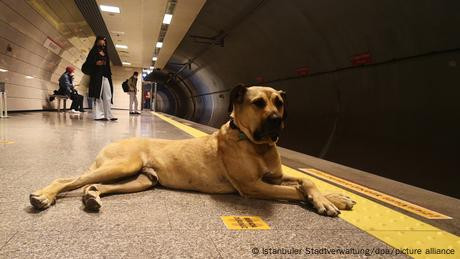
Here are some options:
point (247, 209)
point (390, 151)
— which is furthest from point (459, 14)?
point (247, 209)

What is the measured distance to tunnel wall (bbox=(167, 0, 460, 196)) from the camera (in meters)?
5.64

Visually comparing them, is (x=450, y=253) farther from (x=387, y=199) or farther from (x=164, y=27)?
(x=164, y=27)

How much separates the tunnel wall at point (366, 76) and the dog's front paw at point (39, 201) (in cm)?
555

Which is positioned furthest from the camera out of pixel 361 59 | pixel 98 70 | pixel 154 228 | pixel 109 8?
pixel 109 8

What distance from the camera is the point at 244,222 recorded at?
245 cm

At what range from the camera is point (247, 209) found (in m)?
2.77

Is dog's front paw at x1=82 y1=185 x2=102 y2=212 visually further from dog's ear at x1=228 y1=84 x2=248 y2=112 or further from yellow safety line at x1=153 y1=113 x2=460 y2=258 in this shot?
yellow safety line at x1=153 y1=113 x2=460 y2=258

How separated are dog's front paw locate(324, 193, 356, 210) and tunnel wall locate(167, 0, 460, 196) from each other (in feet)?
11.0

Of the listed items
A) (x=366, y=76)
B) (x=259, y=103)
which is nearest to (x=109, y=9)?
(x=366, y=76)

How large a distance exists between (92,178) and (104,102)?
1055 centimetres

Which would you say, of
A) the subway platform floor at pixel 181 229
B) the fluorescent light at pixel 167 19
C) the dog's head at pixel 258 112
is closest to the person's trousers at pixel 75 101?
the fluorescent light at pixel 167 19

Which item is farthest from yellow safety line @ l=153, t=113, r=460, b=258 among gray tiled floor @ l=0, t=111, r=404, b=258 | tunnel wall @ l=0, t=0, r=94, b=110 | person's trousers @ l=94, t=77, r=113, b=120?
tunnel wall @ l=0, t=0, r=94, b=110

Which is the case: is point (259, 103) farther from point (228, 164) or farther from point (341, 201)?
point (341, 201)

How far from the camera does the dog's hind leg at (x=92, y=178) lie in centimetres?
246
